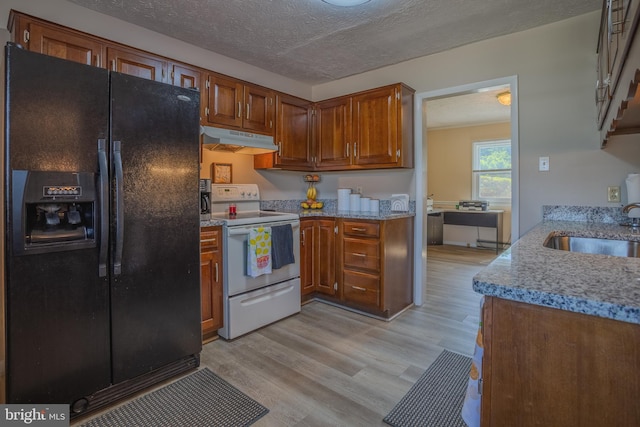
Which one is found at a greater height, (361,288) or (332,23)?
(332,23)

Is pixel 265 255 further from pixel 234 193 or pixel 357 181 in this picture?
pixel 357 181

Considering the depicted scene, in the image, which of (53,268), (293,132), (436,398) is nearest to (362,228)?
(293,132)

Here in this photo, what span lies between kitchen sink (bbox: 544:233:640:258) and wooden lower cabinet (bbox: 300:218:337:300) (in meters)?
1.83

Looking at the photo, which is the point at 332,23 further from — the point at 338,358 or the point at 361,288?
the point at 338,358

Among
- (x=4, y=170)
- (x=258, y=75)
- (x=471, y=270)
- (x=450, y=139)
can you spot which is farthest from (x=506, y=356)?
(x=450, y=139)

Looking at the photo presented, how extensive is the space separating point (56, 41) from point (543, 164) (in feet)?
11.6

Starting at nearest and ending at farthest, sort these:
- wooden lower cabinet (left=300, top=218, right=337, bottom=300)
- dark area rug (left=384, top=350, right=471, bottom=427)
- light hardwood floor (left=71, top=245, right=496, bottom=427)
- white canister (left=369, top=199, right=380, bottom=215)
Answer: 1. dark area rug (left=384, top=350, right=471, bottom=427)
2. light hardwood floor (left=71, top=245, right=496, bottom=427)
3. wooden lower cabinet (left=300, top=218, right=337, bottom=300)
4. white canister (left=369, top=199, right=380, bottom=215)

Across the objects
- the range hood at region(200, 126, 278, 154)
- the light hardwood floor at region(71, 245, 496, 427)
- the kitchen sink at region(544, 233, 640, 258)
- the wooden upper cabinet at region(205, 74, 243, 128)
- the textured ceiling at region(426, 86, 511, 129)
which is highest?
the textured ceiling at region(426, 86, 511, 129)

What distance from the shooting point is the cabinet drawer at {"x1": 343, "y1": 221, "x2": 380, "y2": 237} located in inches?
116

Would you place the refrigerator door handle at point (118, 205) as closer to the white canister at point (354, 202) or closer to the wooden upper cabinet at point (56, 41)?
the wooden upper cabinet at point (56, 41)

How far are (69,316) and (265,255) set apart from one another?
1.33m

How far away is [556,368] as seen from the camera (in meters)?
0.73

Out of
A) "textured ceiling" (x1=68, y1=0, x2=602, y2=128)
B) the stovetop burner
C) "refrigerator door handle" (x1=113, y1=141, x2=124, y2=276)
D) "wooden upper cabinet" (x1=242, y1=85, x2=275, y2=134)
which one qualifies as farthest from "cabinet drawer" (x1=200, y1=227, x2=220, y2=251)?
"textured ceiling" (x1=68, y1=0, x2=602, y2=128)

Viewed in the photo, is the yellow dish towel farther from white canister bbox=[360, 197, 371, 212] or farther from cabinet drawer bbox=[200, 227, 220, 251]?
white canister bbox=[360, 197, 371, 212]
